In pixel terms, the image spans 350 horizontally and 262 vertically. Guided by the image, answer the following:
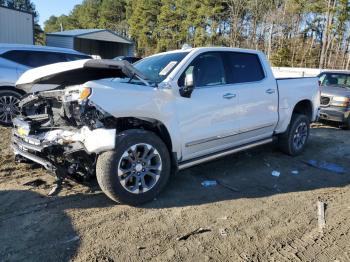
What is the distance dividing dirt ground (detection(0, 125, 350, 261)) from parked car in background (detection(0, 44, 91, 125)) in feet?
9.44

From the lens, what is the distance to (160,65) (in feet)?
16.2

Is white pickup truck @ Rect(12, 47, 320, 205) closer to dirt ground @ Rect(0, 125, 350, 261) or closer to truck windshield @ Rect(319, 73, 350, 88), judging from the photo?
dirt ground @ Rect(0, 125, 350, 261)

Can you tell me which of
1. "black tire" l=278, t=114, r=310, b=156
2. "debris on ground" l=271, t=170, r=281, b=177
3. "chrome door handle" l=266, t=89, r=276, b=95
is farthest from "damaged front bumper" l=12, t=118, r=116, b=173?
"black tire" l=278, t=114, r=310, b=156

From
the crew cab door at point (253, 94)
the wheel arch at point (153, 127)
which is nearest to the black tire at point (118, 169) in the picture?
the wheel arch at point (153, 127)

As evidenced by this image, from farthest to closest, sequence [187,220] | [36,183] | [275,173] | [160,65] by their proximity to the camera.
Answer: [275,173] < [160,65] < [36,183] < [187,220]

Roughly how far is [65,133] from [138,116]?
2.78ft

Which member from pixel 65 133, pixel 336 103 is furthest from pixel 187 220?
pixel 336 103

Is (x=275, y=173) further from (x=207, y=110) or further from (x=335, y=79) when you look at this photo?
(x=335, y=79)

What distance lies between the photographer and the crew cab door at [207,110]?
4.51 metres

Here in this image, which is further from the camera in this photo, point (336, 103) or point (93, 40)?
point (93, 40)

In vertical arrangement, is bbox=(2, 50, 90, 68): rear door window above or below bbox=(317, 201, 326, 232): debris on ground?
above

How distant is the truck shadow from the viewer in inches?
123

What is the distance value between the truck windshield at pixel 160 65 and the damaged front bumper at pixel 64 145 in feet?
3.74

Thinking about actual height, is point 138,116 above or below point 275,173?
above
